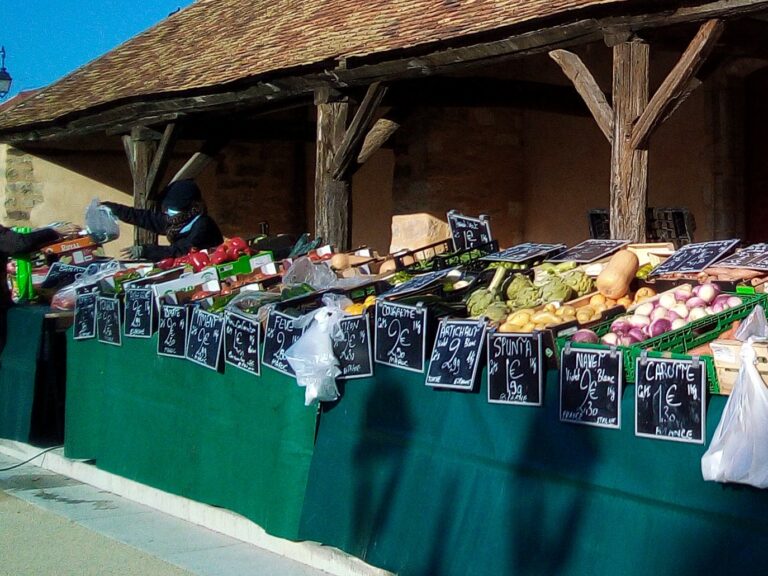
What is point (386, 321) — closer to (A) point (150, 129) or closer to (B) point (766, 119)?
(B) point (766, 119)

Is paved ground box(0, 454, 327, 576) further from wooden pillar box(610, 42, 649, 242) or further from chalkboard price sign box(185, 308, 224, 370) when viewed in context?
wooden pillar box(610, 42, 649, 242)

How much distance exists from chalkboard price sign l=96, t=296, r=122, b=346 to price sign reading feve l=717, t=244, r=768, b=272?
3875mm

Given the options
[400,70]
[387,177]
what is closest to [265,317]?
[400,70]

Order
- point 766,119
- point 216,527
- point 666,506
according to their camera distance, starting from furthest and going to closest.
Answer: point 766,119 < point 216,527 < point 666,506

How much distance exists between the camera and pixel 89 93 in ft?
44.2

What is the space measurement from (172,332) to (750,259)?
3313 mm

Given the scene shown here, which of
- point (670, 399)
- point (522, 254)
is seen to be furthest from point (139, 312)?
point (670, 399)

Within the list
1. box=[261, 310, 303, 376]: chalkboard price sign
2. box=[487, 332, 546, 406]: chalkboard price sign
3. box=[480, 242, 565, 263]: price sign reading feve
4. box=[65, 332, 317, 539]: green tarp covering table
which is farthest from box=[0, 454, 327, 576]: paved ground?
box=[480, 242, 565, 263]: price sign reading feve

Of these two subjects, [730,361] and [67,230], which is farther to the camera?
[67,230]

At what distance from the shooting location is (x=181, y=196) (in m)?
8.38

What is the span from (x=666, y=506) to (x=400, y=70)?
534cm

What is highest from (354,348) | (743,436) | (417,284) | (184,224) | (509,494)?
(184,224)

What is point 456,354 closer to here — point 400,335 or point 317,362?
point 400,335

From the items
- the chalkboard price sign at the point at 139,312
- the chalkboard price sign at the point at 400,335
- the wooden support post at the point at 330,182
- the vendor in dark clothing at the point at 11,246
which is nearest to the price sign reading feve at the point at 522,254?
the chalkboard price sign at the point at 400,335
